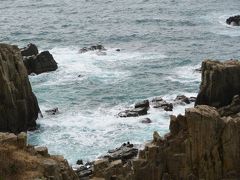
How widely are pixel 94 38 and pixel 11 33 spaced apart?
54.8 feet

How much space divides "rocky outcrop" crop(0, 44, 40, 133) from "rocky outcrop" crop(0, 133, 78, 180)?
1013 inches

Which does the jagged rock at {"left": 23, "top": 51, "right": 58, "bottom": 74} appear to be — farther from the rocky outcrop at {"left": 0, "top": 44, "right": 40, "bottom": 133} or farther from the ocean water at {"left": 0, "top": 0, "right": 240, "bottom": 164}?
the rocky outcrop at {"left": 0, "top": 44, "right": 40, "bottom": 133}

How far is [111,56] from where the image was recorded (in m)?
99.6

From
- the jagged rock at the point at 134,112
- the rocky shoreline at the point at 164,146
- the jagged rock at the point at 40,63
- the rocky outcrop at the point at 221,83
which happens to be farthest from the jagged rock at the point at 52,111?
the rocky outcrop at the point at 221,83

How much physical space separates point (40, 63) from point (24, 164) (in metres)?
54.0

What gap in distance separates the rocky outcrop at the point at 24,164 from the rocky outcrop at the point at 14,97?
84.4 ft

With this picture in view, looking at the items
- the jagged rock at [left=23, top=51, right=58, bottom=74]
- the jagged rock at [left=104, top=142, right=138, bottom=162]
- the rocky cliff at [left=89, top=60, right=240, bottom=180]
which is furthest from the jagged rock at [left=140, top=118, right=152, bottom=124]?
the jagged rock at [left=23, top=51, right=58, bottom=74]

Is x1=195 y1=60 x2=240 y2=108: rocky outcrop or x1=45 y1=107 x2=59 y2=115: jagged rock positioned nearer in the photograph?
x1=195 y1=60 x2=240 y2=108: rocky outcrop

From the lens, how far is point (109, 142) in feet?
206

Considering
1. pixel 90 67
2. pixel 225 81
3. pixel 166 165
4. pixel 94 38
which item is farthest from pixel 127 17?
pixel 166 165

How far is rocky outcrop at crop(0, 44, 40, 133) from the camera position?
65.4 m

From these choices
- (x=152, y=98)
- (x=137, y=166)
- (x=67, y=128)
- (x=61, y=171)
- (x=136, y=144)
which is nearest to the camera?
(x=61, y=171)

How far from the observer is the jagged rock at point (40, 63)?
88869 millimetres

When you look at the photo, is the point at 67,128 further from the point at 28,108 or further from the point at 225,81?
the point at 225,81
